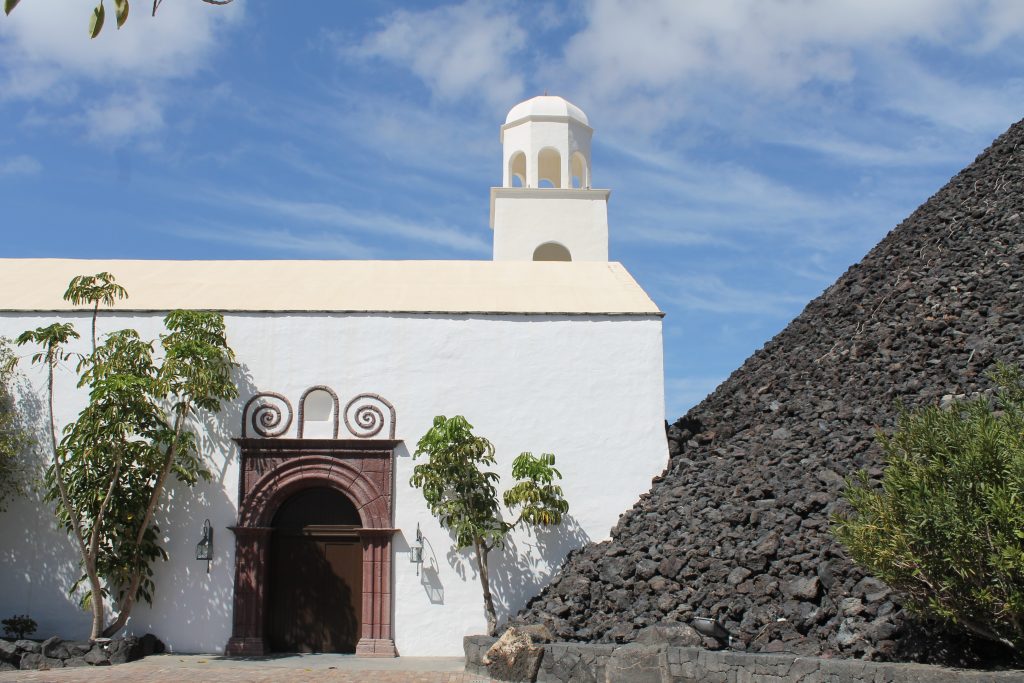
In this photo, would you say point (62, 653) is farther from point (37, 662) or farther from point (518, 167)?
point (518, 167)

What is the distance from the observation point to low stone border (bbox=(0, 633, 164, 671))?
41.2 feet

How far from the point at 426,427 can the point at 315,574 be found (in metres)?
2.65

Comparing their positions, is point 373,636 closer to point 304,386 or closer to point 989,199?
point 304,386

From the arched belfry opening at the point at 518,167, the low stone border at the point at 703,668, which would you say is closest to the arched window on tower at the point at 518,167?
the arched belfry opening at the point at 518,167

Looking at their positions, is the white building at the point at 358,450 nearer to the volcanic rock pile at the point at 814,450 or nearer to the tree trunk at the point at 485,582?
the tree trunk at the point at 485,582

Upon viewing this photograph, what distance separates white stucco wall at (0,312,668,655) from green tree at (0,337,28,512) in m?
0.23

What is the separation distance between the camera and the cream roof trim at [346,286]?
15.4 m

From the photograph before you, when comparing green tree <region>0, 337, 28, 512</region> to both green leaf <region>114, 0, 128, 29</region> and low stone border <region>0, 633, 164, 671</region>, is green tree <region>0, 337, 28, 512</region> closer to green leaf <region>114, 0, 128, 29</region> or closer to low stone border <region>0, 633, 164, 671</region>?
low stone border <region>0, 633, 164, 671</region>

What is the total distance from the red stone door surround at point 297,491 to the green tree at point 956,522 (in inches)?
288

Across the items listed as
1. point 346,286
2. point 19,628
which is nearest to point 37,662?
point 19,628

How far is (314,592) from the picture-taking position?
46.8ft

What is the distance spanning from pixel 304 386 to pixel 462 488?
9.70 feet

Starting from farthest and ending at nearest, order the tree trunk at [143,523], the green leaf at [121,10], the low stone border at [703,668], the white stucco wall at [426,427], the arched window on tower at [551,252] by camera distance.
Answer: the arched window on tower at [551,252] < the white stucco wall at [426,427] < the tree trunk at [143,523] < the low stone border at [703,668] < the green leaf at [121,10]

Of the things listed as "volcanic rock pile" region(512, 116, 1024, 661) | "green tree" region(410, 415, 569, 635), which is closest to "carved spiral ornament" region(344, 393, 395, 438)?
"green tree" region(410, 415, 569, 635)
